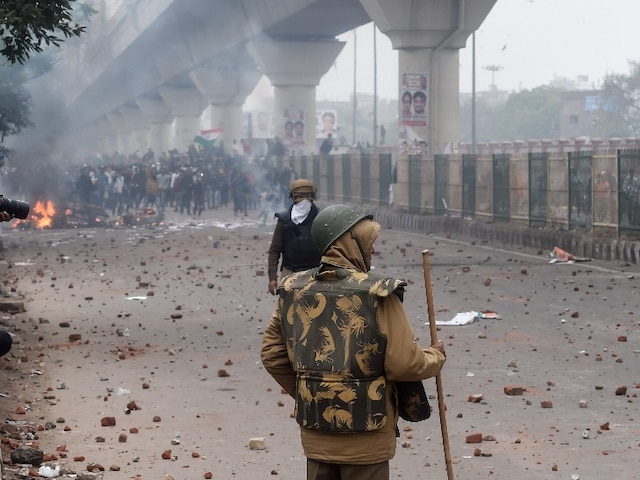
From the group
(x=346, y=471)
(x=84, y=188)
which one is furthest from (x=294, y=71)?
(x=346, y=471)

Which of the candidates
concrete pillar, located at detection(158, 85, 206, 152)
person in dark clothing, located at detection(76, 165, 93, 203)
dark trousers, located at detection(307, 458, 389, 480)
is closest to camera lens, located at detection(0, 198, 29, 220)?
dark trousers, located at detection(307, 458, 389, 480)

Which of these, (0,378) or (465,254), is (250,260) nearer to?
(465,254)

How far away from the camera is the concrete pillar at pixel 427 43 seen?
34.7 m

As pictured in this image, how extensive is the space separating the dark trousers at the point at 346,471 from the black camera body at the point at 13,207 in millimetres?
2101

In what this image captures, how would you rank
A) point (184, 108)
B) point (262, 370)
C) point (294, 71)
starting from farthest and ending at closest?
point (184, 108) → point (294, 71) → point (262, 370)

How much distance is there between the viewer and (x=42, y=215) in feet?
124

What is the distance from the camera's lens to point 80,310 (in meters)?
16.4

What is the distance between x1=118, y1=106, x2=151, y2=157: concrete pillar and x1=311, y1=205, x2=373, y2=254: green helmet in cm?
10339

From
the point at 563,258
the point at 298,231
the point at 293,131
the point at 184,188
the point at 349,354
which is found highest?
the point at 293,131

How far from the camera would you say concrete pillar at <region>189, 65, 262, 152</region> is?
220 feet

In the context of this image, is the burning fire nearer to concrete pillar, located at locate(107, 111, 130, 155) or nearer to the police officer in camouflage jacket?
the police officer in camouflage jacket

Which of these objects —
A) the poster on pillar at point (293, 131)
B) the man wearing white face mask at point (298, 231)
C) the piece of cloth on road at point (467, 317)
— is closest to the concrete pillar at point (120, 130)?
the poster on pillar at point (293, 131)

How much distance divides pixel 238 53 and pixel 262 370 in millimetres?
51012

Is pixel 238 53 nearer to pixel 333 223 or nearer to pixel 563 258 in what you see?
pixel 563 258
